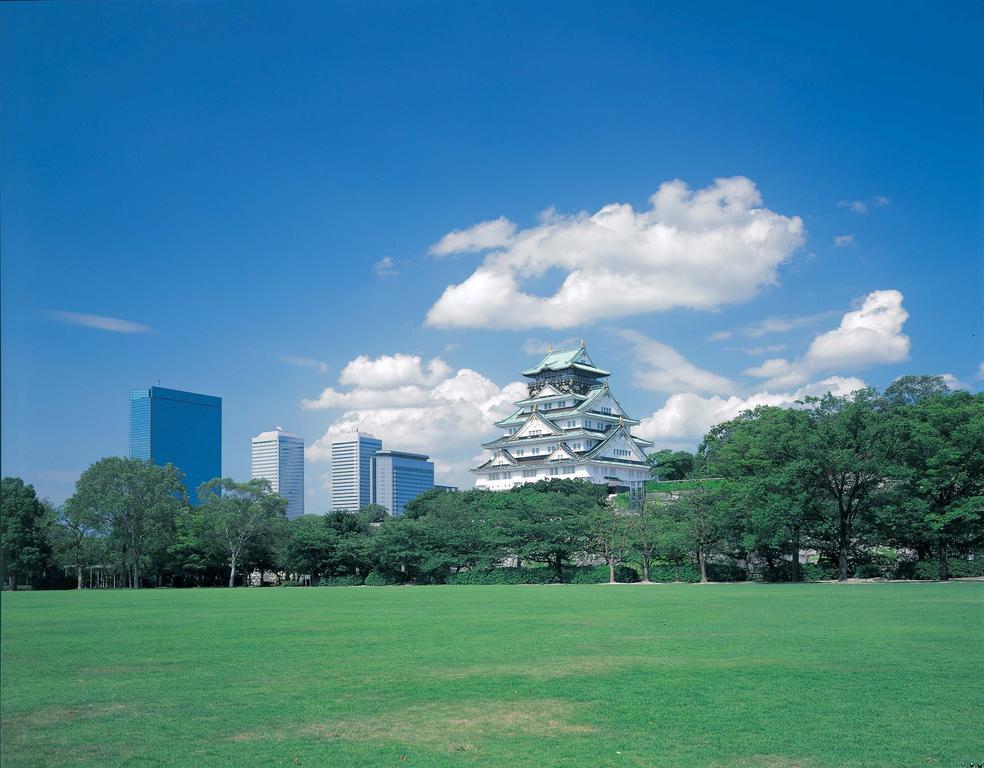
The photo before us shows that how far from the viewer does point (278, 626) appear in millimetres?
20516

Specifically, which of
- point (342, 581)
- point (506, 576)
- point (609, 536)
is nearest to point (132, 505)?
point (342, 581)

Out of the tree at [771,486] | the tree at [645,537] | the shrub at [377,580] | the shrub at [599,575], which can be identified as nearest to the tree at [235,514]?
the shrub at [377,580]

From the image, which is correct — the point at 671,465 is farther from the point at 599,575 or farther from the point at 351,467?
the point at 351,467

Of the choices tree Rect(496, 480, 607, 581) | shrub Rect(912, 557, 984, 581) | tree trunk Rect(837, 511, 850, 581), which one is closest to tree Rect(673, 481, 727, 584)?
tree trunk Rect(837, 511, 850, 581)

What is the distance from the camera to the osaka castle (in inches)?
3317

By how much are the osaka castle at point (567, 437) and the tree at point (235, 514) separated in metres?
29.1

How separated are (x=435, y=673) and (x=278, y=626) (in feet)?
30.8

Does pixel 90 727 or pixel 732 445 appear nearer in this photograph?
pixel 90 727

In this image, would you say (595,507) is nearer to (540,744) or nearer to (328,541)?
(328,541)

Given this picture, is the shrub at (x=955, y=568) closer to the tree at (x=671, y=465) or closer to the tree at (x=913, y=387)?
the tree at (x=913, y=387)

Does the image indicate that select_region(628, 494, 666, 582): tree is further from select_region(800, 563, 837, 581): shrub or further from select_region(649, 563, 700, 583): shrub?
select_region(800, 563, 837, 581): shrub

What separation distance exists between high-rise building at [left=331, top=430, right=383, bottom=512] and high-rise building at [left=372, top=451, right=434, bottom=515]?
2323 millimetres

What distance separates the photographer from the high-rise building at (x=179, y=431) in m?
44.4

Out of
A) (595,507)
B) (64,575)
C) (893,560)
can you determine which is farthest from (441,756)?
(64,575)
